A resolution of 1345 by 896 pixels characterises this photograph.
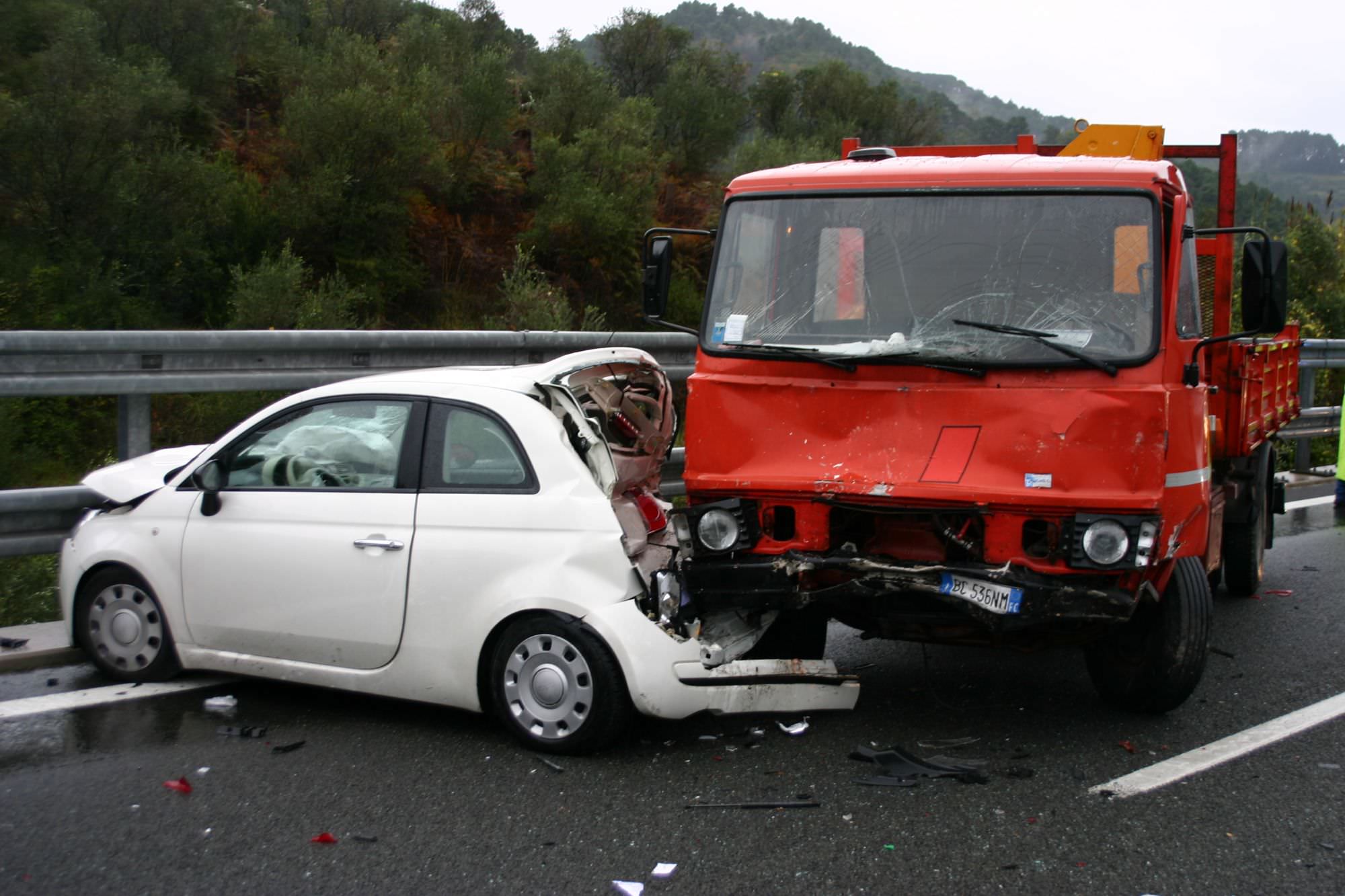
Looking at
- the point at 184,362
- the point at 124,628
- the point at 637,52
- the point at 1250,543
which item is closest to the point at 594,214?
the point at 637,52

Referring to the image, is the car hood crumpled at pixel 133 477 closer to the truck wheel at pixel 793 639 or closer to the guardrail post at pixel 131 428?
the guardrail post at pixel 131 428

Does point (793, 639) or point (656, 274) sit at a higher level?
point (656, 274)

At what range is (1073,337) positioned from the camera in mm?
5266

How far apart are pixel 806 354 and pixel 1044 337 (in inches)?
38.5

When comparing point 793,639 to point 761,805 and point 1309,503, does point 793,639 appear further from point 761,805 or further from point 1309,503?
point 1309,503

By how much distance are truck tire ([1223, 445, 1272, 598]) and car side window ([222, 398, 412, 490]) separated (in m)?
5.35

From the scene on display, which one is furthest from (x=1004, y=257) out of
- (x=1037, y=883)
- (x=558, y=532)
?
(x=1037, y=883)

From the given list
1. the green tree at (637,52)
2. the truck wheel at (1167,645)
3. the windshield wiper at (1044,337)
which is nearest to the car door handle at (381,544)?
the windshield wiper at (1044,337)

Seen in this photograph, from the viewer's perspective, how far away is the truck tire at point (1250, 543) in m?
8.30

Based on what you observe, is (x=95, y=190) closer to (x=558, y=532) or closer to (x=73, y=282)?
(x=73, y=282)

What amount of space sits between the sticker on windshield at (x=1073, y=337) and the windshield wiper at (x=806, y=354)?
828 millimetres

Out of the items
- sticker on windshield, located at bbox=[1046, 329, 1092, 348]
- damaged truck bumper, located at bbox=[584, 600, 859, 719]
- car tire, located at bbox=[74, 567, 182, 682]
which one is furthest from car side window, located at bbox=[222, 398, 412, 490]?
sticker on windshield, located at bbox=[1046, 329, 1092, 348]

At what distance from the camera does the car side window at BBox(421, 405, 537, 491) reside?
17.3 feet

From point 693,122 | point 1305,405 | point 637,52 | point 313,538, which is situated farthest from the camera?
point 637,52
